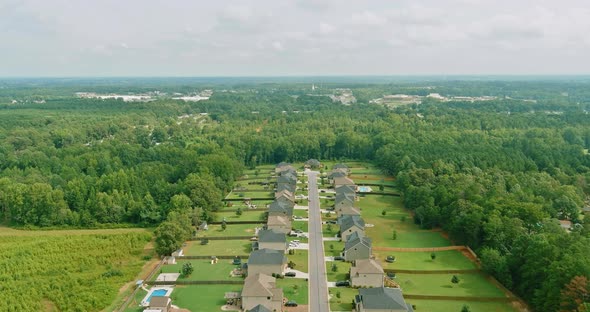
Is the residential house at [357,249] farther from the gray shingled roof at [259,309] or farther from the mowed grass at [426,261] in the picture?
the gray shingled roof at [259,309]

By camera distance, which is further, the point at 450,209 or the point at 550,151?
the point at 550,151

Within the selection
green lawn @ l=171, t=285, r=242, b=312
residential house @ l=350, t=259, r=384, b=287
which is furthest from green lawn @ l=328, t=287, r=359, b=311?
green lawn @ l=171, t=285, r=242, b=312

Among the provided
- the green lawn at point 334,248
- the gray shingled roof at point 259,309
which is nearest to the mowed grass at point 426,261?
the green lawn at point 334,248

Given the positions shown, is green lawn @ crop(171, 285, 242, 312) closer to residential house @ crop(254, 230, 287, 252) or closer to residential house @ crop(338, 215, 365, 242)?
residential house @ crop(254, 230, 287, 252)

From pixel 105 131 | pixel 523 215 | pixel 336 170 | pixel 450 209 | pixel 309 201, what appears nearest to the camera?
pixel 523 215

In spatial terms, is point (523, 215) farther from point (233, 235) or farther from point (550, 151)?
point (550, 151)

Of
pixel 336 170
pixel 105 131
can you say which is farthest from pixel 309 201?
pixel 105 131
